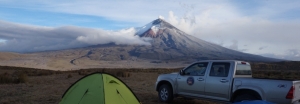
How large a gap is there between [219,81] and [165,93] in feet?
8.27

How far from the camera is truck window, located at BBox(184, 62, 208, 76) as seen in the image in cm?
1016

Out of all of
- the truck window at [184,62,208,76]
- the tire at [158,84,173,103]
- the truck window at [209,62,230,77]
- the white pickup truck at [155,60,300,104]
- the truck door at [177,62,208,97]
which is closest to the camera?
the white pickup truck at [155,60,300,104]

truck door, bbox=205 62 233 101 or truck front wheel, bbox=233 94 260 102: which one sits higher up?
truck door, bbox=205 62 233 101

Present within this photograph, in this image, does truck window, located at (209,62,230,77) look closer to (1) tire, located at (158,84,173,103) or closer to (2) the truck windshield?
(2) the truck windshield

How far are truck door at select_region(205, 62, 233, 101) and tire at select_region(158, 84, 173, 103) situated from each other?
66.8 inches

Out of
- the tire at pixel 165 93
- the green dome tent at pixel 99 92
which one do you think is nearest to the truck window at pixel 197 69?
the tire at pixel 165 93

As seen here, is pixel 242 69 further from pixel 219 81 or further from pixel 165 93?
pixel 165 93

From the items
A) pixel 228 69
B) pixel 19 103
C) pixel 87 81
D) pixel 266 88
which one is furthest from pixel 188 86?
pixel 19 103

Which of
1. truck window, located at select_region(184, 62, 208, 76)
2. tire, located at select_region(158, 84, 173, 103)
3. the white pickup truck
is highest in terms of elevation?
truck window, located at select_region(184, 62, 208, 76)

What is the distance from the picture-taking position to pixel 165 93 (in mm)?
11336

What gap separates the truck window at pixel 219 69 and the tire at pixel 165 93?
194cm

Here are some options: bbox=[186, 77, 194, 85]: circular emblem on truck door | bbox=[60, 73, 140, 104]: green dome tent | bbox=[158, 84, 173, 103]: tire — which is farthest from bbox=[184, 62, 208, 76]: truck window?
bbox=[60, 73, 140, 104]: green dome tent

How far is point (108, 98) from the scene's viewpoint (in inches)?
316

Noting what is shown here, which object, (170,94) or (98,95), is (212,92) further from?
(98,95)
